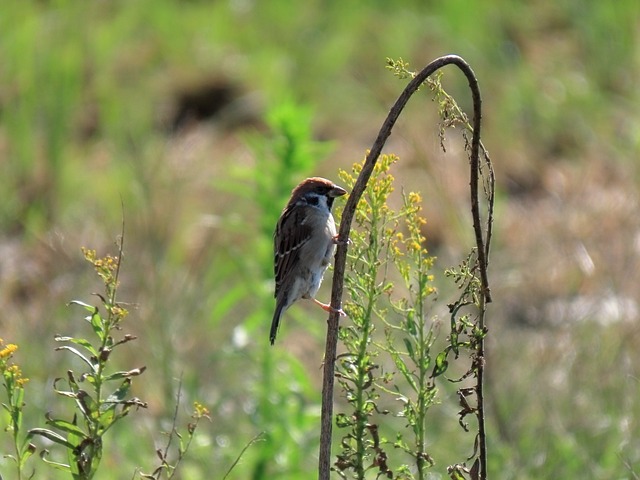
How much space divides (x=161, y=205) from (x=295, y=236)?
9.94ft

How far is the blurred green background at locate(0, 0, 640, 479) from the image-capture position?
179 inches

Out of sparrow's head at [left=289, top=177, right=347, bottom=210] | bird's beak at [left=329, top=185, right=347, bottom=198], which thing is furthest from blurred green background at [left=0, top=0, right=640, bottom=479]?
bird's beak at [left=329, top=185, right=347, bottom=198]

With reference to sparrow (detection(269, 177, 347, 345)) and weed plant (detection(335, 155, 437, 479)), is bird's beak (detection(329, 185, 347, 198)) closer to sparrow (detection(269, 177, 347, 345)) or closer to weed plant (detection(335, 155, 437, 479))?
sparrow (detection(269, 177, 347, 345))

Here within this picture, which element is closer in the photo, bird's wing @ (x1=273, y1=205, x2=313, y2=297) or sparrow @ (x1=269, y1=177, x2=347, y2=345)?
sparrow @ (x1=269, y1=177, x2=347, y2=345)

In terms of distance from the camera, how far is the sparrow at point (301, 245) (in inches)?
157

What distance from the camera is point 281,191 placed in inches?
177

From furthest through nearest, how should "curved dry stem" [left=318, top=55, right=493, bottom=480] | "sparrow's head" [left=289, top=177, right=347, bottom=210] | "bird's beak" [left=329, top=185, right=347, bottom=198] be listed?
1. "sparrow's head" [left=289, top=177, right=347, bottom=210]
2. "bird's beak" [left=329, top=185, right=347, bottom=198]
3. "curved dry stem" [left=318, top=55, right=493, bottom=480]

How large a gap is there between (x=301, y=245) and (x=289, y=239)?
83mm

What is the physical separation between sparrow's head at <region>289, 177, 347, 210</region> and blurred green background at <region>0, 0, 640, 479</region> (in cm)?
48

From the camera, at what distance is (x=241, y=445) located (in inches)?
185

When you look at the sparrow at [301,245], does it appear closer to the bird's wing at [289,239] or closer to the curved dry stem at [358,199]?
the bird's wing at [289,239]

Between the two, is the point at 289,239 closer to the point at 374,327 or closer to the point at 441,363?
the point at 374,327

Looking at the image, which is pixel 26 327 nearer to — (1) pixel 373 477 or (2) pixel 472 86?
(1) pixel 373 477

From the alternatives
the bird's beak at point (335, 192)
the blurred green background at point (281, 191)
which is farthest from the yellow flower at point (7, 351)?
the bird's beak at point (335, 192)
